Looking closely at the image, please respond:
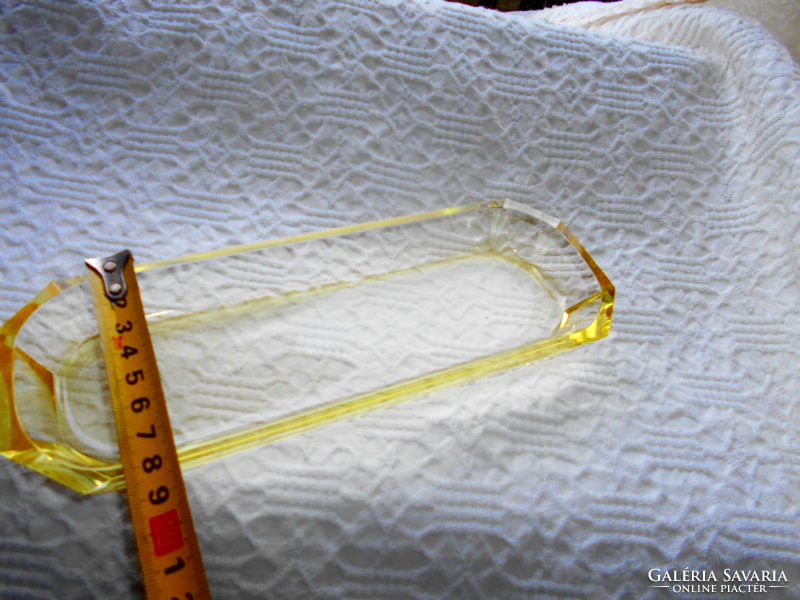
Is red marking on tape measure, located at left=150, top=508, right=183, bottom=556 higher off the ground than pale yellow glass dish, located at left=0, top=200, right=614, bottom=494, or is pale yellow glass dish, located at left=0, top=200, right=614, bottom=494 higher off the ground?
pale yellow glass dish, located at left=0, top=200, right=614, bottom=494

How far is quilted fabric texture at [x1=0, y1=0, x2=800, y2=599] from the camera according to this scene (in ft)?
1.38

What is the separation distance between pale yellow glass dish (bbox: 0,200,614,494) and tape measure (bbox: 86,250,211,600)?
0.03 m

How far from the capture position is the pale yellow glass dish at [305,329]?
444 mm

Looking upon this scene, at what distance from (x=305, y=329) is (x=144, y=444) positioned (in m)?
0.19

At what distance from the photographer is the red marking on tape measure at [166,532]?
0.36 metres

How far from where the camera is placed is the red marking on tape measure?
36 cm

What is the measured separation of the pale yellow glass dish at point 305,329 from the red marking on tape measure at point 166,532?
57 millimetres

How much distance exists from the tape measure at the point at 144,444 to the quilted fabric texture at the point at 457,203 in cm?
3

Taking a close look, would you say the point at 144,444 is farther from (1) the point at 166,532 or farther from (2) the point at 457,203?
(2) the point at 457,203

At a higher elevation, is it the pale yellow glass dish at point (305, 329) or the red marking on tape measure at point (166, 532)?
the pale yellow glass dish at point (305, 329)

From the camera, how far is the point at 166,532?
1.21ft

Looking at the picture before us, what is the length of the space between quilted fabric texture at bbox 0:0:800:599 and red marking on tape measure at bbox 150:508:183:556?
0.10 feet

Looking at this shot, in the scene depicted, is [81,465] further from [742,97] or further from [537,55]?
[742,97]

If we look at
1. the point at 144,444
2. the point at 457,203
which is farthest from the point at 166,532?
the point at 457,203
